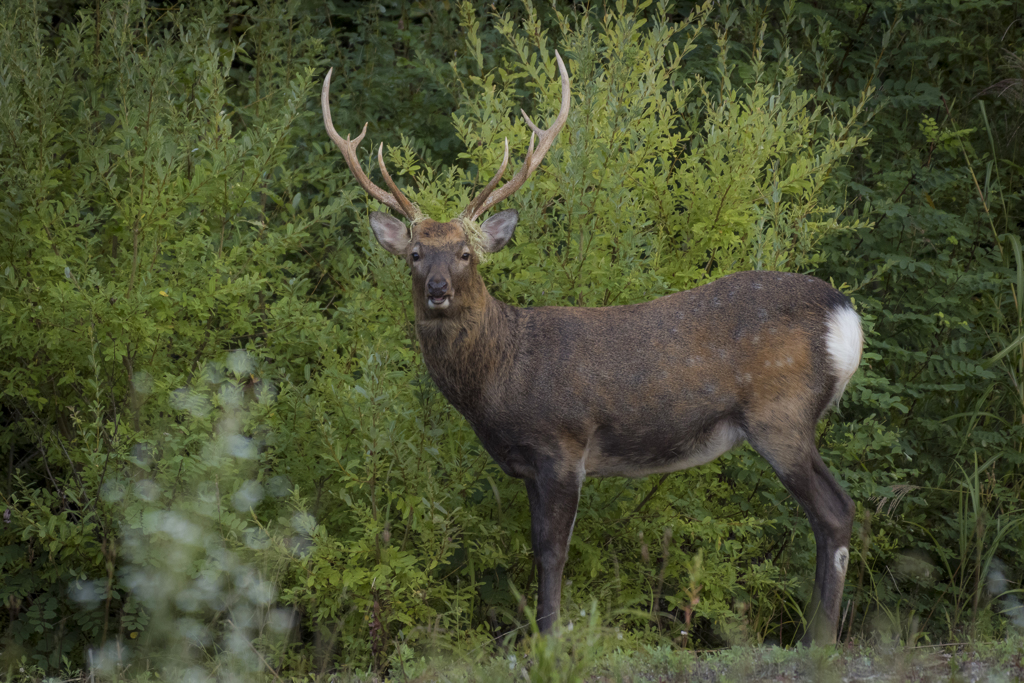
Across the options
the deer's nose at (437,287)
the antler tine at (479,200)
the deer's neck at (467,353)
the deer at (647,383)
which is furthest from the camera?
the antler tine at (479,200)

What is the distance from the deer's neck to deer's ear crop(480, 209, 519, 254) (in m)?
0.29

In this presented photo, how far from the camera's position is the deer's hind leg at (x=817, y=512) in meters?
4.23

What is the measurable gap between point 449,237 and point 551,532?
136 cm

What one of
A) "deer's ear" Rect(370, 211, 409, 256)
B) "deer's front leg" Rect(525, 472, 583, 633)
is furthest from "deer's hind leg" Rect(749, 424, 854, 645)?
"deer's ear" Rect(370, 211, 409, 256)

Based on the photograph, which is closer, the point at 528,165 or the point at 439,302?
the point at 439,302

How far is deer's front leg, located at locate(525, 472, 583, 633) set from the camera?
14.2ft

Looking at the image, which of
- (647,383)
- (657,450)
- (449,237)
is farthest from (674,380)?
(449,237)

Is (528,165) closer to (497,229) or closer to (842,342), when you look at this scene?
(497,229)

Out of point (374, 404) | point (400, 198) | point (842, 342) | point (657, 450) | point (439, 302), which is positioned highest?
point (400, 198)

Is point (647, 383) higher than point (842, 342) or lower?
lower

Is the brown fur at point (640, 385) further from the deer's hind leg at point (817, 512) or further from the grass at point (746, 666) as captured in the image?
the grass at point (746, 666)

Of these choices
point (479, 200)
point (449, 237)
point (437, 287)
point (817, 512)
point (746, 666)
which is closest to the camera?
point (746, 666)

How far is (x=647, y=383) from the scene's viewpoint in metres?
4.32

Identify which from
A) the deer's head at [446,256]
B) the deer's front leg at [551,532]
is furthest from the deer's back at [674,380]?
the deer's head at [446,256]
